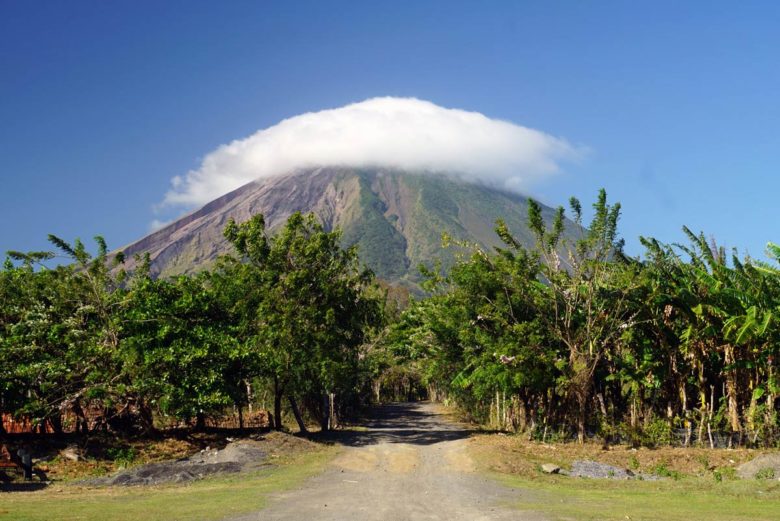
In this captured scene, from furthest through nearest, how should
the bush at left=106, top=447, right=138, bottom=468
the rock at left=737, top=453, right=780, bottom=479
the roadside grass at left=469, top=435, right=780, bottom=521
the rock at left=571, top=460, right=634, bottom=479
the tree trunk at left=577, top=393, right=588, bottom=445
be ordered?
the tree trunk at left=577, top=393, right=588, bottom=445, the bush at left=106, top=447, right=138, bottom=468, the rock at left=571, top=460, right=634, bottom=479, the rock at left=737, top=453, right=780, bottom=479, the roadside grass at left=469, top=435, right=780, bottom=521

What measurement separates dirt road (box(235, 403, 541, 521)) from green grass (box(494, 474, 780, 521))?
877mm

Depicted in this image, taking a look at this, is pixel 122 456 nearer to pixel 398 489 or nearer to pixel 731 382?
pixel 398 489

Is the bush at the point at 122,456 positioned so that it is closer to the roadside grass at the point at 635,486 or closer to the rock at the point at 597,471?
the roadside grass at the point at 635,486

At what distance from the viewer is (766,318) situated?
783 inches

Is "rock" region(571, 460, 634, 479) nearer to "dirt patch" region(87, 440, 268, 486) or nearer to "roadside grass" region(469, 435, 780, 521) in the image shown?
"roadside grass" region(469, 435, 780, 521)

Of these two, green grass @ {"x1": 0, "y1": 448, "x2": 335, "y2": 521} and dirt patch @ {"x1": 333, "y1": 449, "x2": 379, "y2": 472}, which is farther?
dirt patch @ {"x1": 333, "y1": 449, "x2": 379, "y2": 472}

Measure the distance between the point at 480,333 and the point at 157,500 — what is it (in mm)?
14244

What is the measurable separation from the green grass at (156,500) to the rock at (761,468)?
507 inches

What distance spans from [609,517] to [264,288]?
17.5 metres

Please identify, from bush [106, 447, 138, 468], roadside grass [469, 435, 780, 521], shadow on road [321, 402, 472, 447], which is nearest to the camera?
roadside grass [469, 435, 780, 521]

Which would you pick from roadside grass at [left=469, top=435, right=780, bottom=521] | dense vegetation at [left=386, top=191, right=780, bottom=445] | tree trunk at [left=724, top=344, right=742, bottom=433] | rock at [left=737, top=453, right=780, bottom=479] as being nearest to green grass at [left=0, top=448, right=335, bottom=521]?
roadside grass at [left=469, top=435, right=780, bottom=521]

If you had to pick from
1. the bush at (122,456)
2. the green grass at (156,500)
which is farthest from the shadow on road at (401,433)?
the bush at (122,456)

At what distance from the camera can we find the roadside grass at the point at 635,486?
1343cm

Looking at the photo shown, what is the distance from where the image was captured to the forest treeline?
22.4 meters
